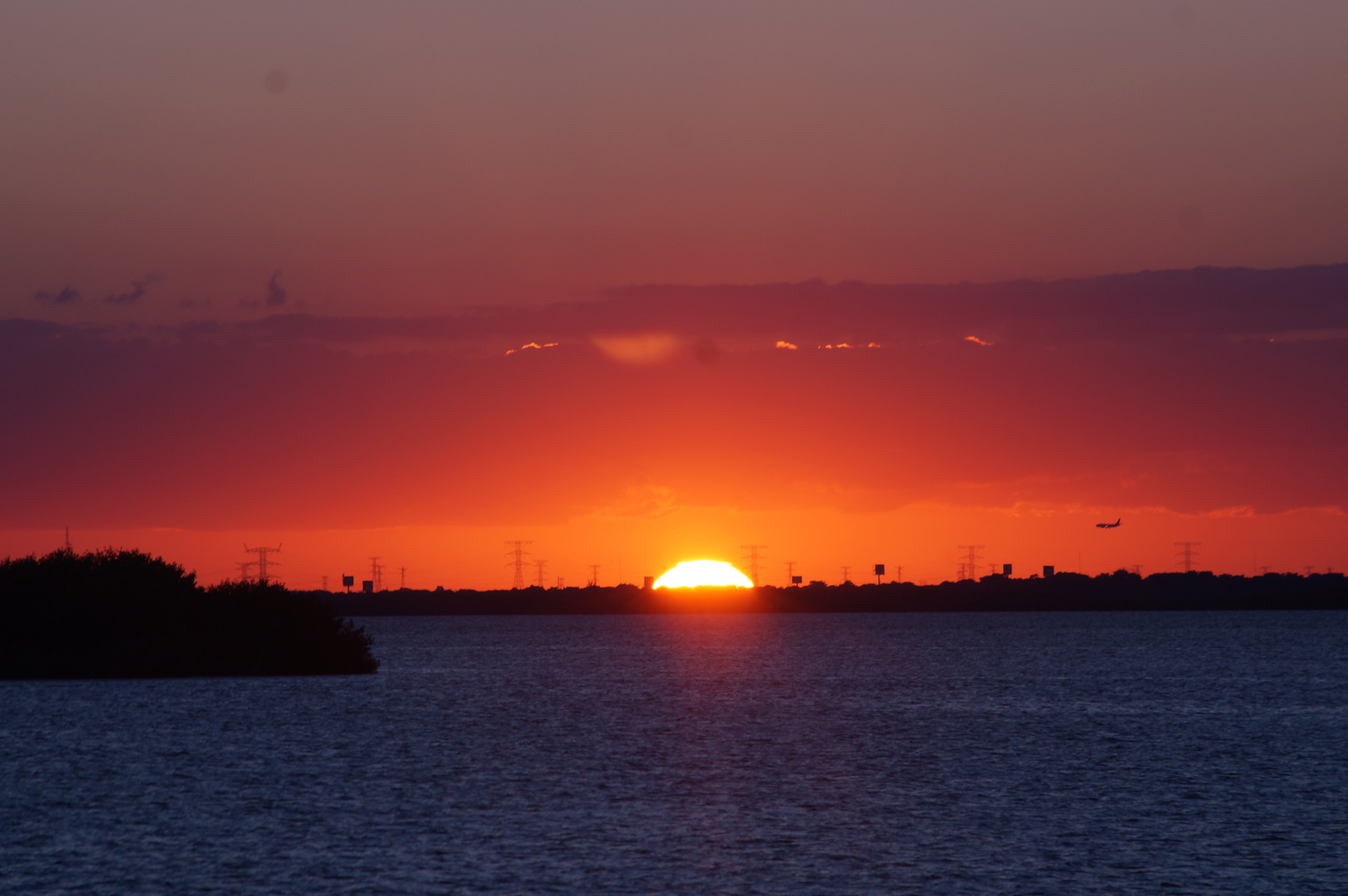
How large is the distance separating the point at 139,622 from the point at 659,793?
68894 millimetres

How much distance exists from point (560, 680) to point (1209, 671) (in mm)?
73295

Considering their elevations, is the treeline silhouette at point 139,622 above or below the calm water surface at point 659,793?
above

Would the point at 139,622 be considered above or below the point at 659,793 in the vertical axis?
above

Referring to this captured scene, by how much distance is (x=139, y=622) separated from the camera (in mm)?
112000

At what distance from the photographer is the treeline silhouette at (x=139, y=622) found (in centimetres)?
10769

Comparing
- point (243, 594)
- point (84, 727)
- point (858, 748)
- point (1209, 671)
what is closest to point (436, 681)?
point (243, 594)

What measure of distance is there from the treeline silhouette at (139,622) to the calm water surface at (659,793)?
313cm

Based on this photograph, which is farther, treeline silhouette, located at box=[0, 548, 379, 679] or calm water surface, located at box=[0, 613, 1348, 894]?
treeline silhouette, located at box=[0, 548, 379, 679]

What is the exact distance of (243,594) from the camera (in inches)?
4532

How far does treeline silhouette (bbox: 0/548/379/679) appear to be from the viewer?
4240 inches

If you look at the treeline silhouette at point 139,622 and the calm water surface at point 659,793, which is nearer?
the calm water surface at point 659,793

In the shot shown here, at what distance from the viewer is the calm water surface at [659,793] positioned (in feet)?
130

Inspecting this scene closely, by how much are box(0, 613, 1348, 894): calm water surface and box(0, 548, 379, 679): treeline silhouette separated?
3.13 m

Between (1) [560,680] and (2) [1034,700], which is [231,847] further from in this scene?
(1) [560,680]
